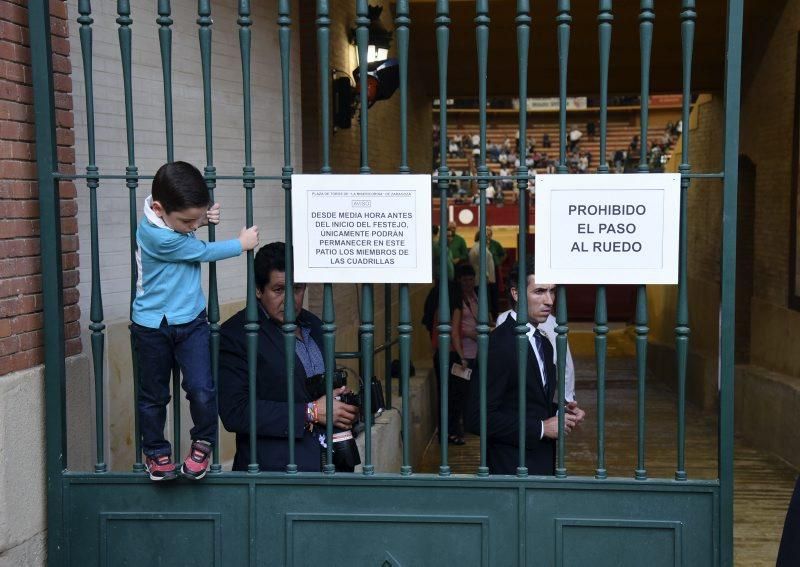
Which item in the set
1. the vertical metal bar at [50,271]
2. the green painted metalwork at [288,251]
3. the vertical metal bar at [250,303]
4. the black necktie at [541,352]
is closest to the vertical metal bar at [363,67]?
the green painted metalwork at [288,251]

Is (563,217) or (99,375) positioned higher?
(563,217)

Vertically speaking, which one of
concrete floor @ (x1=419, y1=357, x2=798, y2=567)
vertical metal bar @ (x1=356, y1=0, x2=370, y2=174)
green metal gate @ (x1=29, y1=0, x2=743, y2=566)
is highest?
vertical metal bar @ (x1=356, y1=0, x2=370, y2=174)

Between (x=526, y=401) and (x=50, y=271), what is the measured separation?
2029mm

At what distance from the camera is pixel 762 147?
1148cm

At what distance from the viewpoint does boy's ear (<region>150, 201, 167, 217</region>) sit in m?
3.65

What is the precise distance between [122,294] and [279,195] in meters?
2.09

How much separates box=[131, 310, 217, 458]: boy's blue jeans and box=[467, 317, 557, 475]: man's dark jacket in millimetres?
1122

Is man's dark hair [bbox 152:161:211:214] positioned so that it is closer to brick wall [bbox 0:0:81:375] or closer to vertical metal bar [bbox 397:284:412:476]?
brick wall [bbox 0:0:81:375]

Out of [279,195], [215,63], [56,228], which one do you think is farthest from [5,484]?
[279,195]

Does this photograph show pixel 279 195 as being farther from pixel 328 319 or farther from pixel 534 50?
pixel 534 50

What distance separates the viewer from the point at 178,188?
3.58 m

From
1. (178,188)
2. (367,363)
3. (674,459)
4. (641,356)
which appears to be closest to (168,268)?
(178,188)

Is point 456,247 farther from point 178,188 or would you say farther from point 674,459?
point 178,188

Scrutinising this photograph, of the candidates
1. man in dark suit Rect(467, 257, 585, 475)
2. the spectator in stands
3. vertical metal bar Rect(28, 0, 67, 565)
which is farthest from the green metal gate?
the spectator in stands
